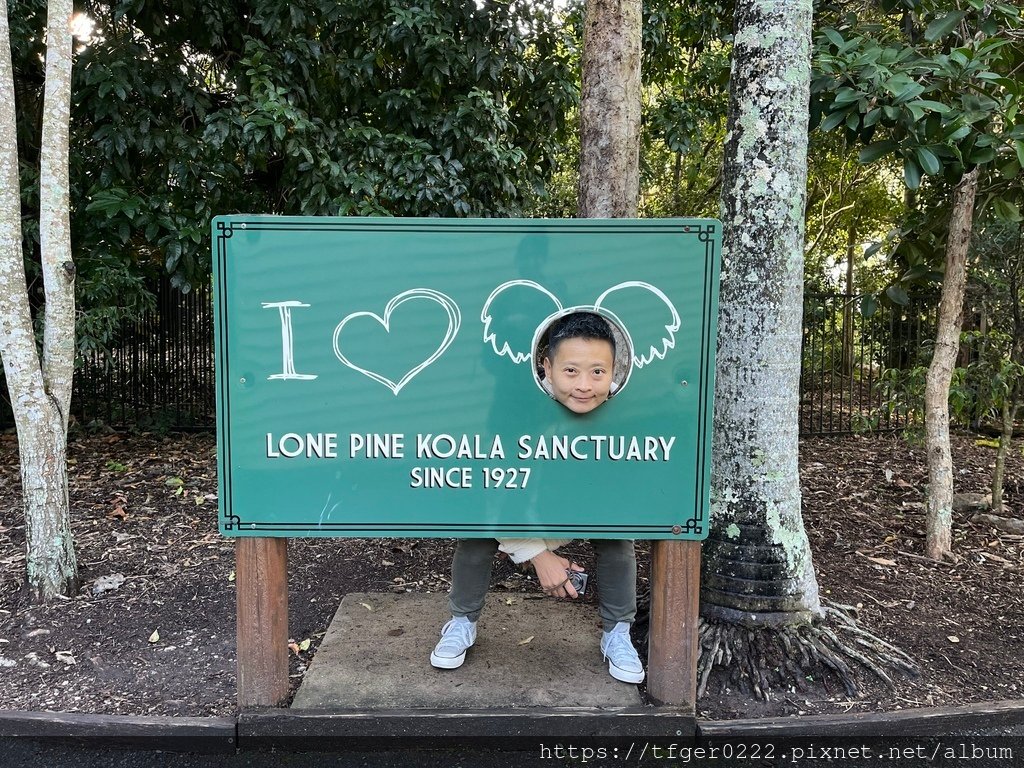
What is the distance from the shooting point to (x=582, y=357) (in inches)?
101

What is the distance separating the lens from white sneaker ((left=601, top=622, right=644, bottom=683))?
297 cm

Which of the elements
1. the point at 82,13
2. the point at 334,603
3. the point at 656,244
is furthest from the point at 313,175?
the point at 656,244

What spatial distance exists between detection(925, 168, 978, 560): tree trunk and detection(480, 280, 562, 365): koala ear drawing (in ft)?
9.29

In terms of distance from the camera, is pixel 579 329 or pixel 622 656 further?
pixel 622 656

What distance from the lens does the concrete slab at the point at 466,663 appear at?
286 cm

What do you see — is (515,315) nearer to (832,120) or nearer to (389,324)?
(389,324)

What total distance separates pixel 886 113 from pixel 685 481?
1.74 meters

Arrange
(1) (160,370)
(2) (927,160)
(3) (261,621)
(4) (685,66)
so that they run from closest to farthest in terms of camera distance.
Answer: (3) (261,621)
(2) (927,160)
(4) (685,66)
(1) (160,370)

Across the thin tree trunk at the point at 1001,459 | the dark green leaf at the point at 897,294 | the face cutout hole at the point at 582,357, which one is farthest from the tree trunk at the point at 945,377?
the face cutout hole at the point at 582,357

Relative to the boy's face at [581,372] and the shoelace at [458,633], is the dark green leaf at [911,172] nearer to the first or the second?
the boy's face at [581,372]

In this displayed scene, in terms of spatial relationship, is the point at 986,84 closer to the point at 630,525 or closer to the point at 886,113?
the point at 886,113

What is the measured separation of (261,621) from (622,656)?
1349 millimetres

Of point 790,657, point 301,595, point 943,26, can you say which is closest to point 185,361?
point 301,595

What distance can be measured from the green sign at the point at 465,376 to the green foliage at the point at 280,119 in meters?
2.61
